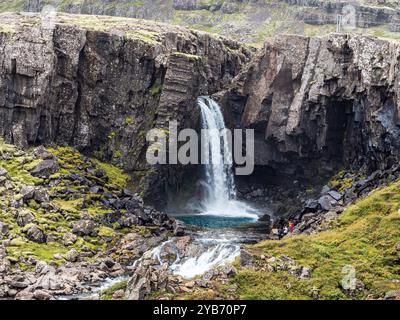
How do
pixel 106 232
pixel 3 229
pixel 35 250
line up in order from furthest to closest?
pixel 106 232
pixel 3 229
pixel 35 250

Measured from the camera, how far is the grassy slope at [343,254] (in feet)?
159

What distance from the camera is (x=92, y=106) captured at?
3799 inches

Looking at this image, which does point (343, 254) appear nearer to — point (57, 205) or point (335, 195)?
point (335, 195)

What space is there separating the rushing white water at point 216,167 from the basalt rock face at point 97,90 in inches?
147

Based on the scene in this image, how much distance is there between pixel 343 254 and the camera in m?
55.1

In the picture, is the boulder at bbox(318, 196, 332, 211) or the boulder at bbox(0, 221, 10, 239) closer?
the boulder at bbox(0, 221, 10, 239)

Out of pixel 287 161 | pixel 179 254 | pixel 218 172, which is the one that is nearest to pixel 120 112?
pixel 218 172

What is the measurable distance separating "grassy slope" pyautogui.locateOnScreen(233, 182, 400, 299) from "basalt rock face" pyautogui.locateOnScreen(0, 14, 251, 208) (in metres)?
38.3

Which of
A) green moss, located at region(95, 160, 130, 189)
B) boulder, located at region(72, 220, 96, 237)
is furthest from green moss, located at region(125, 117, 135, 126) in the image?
boulder, located at region(72, 220, 96, 237)

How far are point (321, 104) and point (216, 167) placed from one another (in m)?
21.0

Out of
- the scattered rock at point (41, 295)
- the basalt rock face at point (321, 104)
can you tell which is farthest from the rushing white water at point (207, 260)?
the basalt rock face at point (321, 104)

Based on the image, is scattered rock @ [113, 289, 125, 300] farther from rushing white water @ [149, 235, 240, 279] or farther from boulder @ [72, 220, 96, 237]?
boulder @ [72, 220, 96, 237]

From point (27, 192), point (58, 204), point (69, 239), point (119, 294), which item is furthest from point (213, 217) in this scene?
point (119, 294)

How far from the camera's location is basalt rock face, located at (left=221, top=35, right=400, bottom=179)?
8125cm
